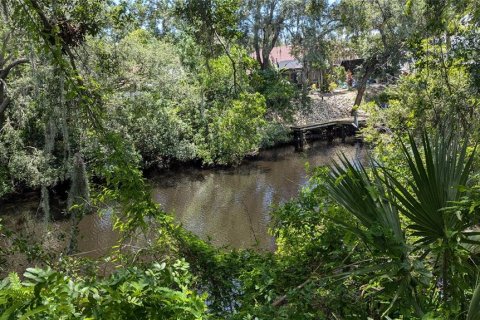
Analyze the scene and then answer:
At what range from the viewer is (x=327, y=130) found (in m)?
25.9

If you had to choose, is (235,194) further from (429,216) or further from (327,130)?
(429,216)

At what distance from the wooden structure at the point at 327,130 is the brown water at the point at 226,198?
1026 mm

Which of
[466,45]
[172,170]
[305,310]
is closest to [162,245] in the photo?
[305,310]

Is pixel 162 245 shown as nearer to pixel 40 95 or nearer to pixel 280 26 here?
pixel 40 95

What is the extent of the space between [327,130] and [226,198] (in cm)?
1167

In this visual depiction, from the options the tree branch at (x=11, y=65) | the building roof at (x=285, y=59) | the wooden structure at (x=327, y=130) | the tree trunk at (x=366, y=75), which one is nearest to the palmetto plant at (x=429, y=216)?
the tree branch at (x=11, y=65)

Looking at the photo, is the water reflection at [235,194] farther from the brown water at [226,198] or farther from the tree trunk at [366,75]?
the tree trunk at [366,75]

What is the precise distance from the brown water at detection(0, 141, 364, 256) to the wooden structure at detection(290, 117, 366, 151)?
103 cm

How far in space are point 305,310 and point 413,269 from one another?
0.70 meters

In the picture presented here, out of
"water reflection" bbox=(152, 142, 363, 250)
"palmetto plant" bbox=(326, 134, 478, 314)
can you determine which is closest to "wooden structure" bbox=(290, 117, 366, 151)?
"water reflection" bbox=(152, 142, 363, 250)

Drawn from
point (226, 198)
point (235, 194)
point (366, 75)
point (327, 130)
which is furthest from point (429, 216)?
point (366, 75)

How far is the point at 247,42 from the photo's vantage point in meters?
24.6

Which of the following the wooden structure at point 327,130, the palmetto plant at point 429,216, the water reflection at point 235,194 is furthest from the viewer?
the wooden structure at point 327,130

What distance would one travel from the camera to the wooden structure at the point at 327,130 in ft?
79.1
